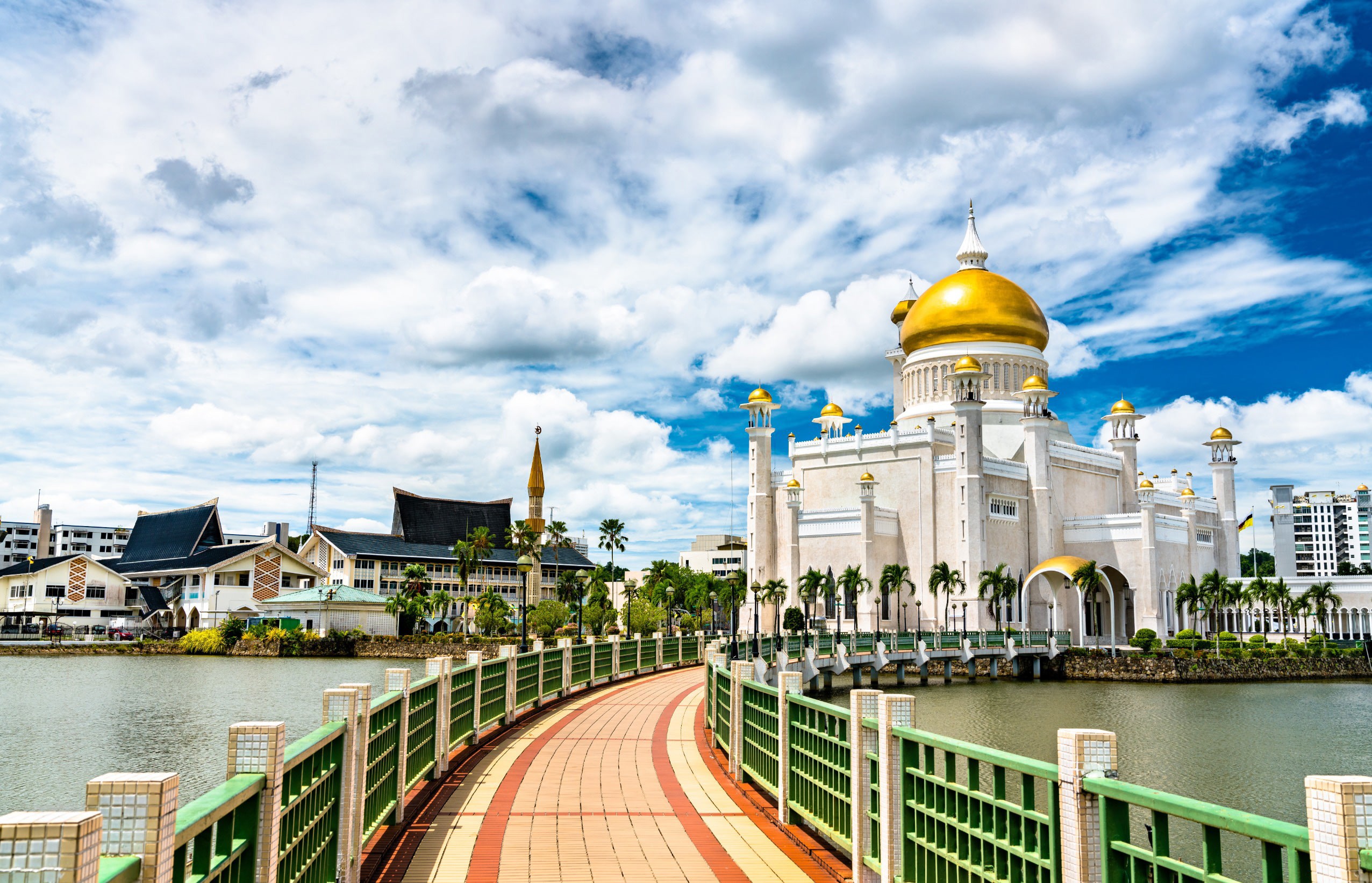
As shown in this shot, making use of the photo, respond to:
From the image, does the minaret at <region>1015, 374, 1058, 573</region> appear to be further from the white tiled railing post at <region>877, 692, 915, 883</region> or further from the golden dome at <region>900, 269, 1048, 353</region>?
the white tiled railing post at <region>877, 692, 915, 883</region>

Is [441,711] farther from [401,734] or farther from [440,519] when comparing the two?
[440,519]

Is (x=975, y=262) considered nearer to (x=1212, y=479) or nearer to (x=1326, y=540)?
(x=1212, y=479)

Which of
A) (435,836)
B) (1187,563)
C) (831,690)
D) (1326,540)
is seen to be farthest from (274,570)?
(1326,540)

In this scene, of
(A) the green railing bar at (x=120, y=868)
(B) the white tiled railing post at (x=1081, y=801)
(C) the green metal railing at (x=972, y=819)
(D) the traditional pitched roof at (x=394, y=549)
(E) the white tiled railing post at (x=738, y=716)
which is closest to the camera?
(A) the green railing bar at (x=120, y=868)

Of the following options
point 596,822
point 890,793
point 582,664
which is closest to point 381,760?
point 596,822

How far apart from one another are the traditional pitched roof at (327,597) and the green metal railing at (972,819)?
6646cm

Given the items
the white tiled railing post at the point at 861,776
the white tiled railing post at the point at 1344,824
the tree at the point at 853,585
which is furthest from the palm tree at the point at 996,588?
the white tiled railing post at the point at 1344,824

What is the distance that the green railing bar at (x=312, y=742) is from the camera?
5469 mm

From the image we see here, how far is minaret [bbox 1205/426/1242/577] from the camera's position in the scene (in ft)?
216

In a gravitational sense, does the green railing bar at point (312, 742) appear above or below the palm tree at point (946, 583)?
below

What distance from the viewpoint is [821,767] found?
8555mm

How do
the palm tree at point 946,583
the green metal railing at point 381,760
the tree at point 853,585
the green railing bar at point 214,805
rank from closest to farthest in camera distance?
the green railing bar at point 214,805, the green metal railing at point 381,760, the palm tree at point 946,583, the tree at point 853,585

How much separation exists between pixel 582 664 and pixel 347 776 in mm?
16572

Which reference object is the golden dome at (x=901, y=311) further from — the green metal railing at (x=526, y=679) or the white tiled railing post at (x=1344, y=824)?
the white tiled railing post at (x=1344, y=824)
